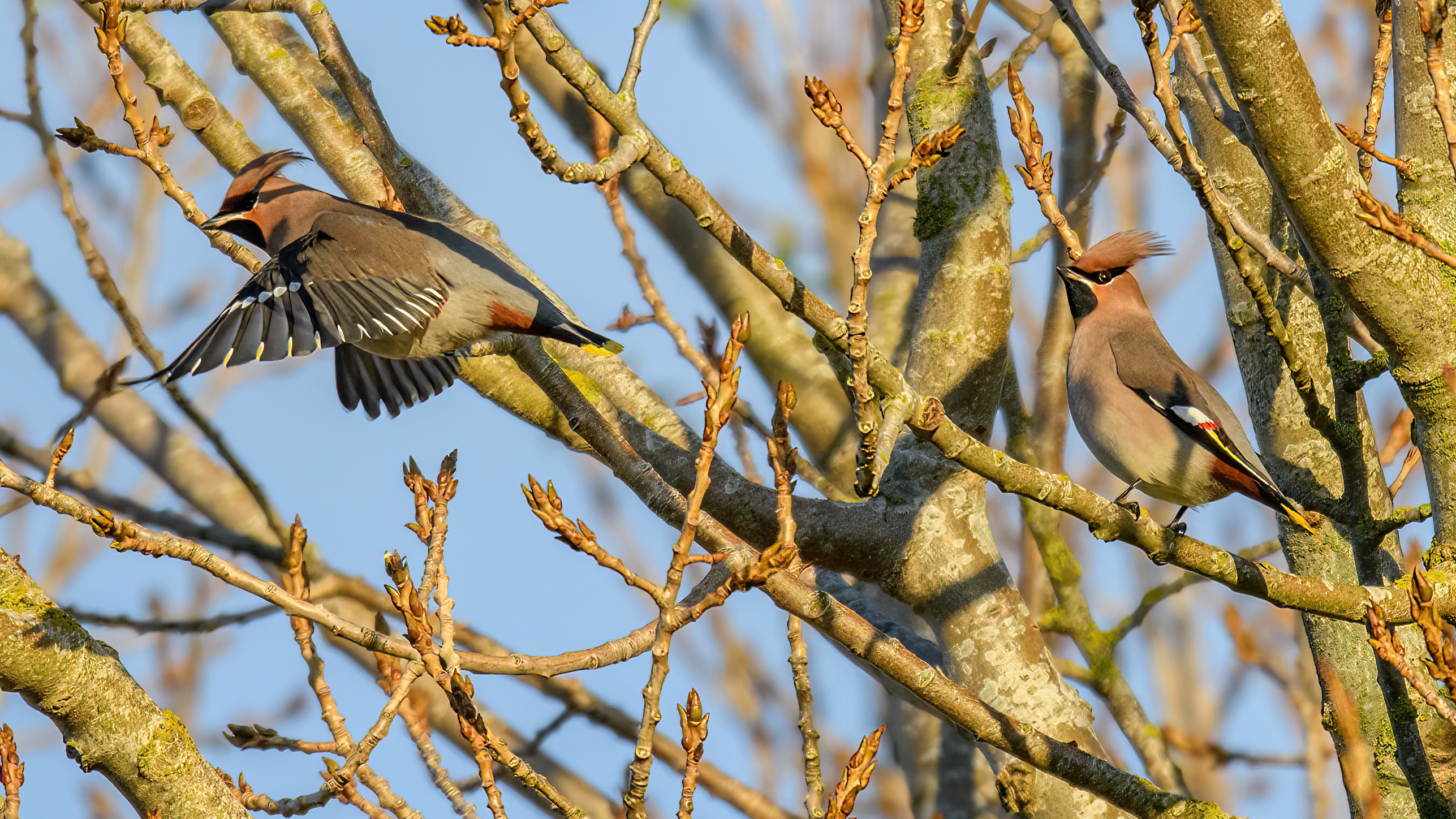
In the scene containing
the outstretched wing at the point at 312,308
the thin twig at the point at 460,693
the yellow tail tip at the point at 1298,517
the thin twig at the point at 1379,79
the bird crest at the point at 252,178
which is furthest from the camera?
the bird crest at the point at 252,178

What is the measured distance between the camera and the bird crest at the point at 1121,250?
167 inches

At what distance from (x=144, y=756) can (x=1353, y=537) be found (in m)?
2.83

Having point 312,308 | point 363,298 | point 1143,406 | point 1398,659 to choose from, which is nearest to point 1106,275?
point 1143,406

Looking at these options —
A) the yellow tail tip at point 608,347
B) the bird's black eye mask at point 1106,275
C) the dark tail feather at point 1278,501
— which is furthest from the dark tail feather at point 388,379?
the dark tail feather at point 1278,501

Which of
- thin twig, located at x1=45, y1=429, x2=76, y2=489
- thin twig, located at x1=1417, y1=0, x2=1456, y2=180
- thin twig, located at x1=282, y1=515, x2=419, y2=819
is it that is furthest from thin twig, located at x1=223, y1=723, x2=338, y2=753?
thin twig, located at x1=1417, y1=0, x2=1456, y2=180

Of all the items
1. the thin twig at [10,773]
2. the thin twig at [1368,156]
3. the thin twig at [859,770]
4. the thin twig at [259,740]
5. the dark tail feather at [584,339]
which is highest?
the thin twig at [1368,156]

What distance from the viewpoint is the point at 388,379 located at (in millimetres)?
4062

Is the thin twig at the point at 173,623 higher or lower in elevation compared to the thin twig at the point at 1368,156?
lower

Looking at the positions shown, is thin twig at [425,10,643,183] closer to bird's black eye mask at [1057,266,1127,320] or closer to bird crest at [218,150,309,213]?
bird crest at [218,150,309,213]

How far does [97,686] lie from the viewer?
8.50ft

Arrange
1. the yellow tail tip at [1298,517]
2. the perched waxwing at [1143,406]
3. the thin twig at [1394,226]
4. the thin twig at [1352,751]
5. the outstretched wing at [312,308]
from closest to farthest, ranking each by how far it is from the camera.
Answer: the thin twig at [1394,226] < the outstretched wing at [312,308] < the thin twig at [1352,751] < the yellow tail tip at [1298,517] < the perched waxwing at [1143,406]

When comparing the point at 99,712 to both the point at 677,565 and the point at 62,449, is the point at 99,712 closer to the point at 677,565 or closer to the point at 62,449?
the point at 62,449

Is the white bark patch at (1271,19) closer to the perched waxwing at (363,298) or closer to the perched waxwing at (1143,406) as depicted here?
the perched waxwing at (1143,406)

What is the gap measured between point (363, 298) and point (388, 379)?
83cm
